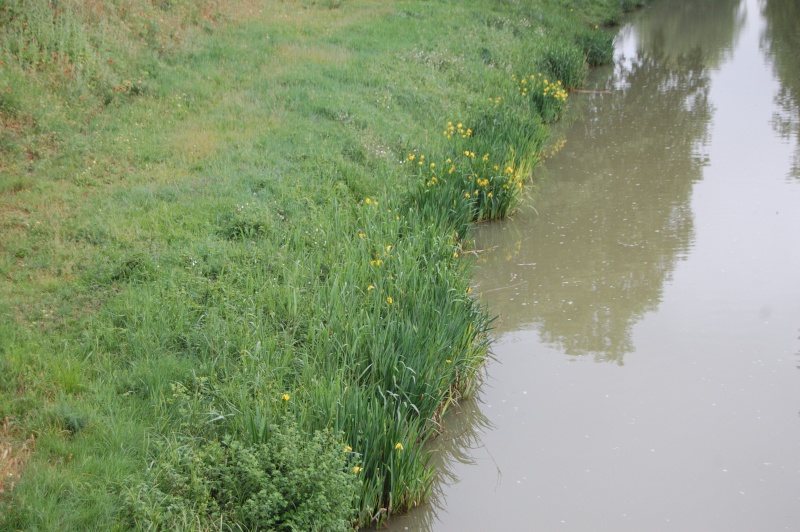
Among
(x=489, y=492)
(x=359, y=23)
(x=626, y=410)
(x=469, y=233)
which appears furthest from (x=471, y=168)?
(x=359, y=23)

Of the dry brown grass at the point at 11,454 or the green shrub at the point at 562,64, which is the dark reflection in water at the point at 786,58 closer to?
the green shrub at the point at 562,64

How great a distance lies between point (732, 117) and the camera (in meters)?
15.3

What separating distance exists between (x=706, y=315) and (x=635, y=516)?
332 centimetres

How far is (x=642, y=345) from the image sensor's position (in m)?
7.66

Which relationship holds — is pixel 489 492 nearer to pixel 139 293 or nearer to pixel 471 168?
pixel 139 293

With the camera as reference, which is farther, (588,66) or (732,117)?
(588,66)

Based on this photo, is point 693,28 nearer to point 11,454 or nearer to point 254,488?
point 254,488

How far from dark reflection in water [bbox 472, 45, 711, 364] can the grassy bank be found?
69cm

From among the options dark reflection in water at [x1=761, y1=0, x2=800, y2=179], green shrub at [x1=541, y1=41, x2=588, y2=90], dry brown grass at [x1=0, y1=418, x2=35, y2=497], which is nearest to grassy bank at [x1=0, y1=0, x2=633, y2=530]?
dry brown grass at [x1=0, y1=418, x2=35, y2=497]

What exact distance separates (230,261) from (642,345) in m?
3.92

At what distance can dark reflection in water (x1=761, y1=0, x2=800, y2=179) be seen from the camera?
14484 mm

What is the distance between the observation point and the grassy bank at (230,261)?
4879mm

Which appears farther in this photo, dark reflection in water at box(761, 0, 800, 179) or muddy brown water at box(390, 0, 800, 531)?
dark reflection in water at box(761, 0, 800, 179)

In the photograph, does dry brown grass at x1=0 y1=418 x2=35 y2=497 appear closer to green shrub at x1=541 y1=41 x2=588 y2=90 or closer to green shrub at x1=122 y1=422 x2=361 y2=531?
green shrub at x1=122 y1=422 x2=361 y2=531
